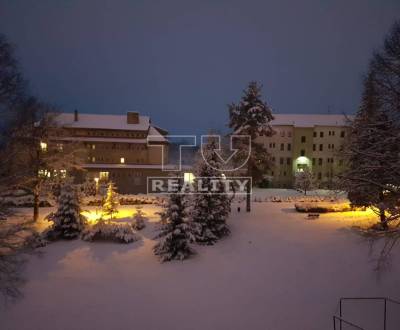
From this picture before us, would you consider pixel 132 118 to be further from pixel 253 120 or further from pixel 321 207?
pixel 321 207

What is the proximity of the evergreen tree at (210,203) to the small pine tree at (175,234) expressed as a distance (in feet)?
6.06

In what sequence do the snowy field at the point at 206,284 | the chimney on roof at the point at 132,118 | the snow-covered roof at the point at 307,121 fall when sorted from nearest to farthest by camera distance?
the snowy field at the point at 206,284
the chimney on roof at the point at 132,118
the snow-covered roof at the point at 307,121

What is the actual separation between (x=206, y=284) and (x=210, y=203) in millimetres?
6163

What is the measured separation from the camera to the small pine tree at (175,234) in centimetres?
1794

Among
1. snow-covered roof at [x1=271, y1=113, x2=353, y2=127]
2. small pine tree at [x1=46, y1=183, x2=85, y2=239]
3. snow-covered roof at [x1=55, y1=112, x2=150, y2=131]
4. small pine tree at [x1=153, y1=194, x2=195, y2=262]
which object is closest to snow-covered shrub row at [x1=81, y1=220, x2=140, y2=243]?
small pine tree at [x1=46, y1=183, x2=85, y2=239]

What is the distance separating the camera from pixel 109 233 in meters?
20.6

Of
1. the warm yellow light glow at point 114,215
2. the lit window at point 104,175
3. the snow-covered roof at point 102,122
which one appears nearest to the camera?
the warm yellow light glow at point 114,215

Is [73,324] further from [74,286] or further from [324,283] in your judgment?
[324,283]

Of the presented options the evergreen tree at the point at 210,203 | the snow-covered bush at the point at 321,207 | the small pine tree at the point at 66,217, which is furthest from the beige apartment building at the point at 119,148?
the evergreen tree at the point at 210,203

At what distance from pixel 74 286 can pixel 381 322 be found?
1368 cm

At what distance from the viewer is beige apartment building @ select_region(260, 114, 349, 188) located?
51062mm

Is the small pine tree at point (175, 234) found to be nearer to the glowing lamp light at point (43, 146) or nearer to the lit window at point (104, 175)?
the glowing lamp light at point (43, 146)

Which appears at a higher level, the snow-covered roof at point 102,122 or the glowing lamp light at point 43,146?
the snow-covered roof at point 102,122

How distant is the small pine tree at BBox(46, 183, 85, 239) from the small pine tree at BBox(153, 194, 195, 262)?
6430mm
